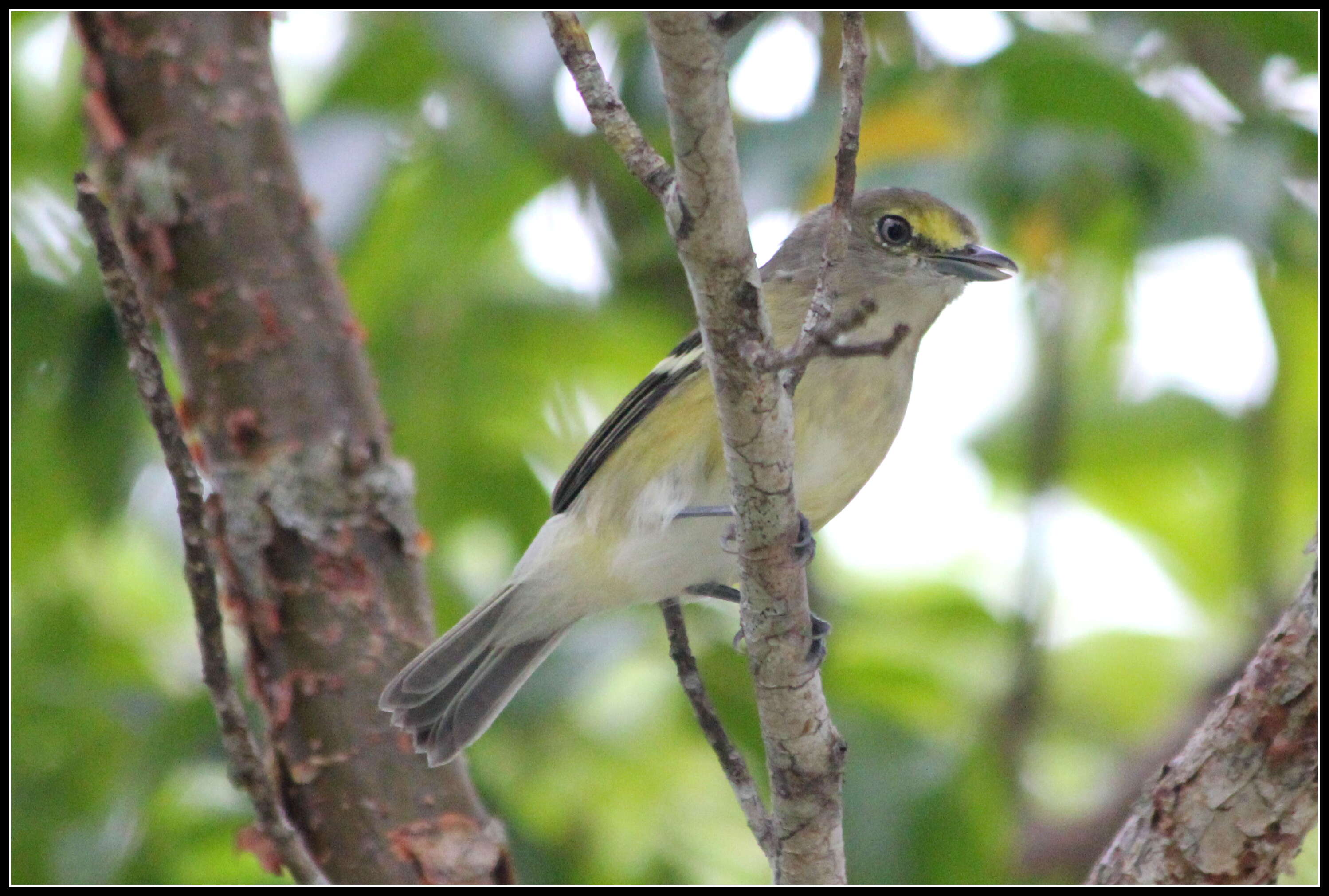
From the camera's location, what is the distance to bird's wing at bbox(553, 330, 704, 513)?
418cm

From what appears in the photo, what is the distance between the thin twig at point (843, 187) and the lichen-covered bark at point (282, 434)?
218cm

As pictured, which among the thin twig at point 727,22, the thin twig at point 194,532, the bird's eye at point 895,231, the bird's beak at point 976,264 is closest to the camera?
the thin twig at point 727,22

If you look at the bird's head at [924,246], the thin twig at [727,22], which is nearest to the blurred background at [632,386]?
the bird's head at [924,246]

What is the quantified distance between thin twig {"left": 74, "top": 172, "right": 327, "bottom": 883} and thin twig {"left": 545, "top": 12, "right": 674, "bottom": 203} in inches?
37.3

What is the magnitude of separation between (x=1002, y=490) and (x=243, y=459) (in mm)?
4087

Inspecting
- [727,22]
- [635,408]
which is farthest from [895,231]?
[727,22]

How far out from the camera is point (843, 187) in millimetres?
2424

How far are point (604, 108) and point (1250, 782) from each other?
1.94 meters

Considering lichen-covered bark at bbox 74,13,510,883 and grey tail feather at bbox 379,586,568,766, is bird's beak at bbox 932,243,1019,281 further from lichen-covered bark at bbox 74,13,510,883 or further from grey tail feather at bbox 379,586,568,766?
lichen-covered bark at bbox 74,13,510,883

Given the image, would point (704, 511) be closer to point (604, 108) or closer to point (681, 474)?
point (681, 474)

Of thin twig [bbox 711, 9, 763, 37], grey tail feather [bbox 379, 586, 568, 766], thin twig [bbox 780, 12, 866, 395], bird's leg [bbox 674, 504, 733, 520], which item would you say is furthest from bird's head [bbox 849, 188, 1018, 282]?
thin twig [bbox 711, 9, 763, 37]

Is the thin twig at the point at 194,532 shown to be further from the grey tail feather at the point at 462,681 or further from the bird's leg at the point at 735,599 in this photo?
the bird's leg at the point at 735,599

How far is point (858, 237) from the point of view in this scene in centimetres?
472

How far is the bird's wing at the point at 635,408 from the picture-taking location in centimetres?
418
